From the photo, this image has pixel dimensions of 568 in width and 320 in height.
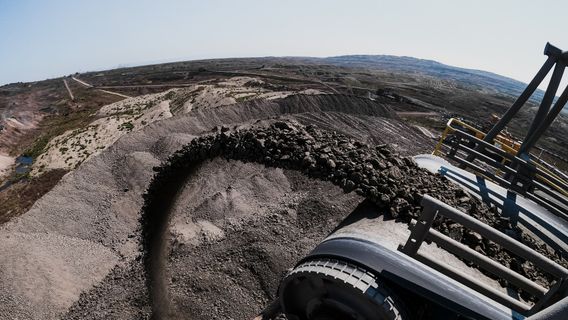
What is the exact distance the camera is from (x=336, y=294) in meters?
5.38

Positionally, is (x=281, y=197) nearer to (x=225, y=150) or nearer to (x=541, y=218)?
(x=225, y=150)

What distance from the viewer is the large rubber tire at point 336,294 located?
4781 millimetres

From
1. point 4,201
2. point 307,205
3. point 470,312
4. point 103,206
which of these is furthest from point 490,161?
point 4,201

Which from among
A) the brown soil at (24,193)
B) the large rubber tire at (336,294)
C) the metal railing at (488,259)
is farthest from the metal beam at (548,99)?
the brown soil at (24,193)

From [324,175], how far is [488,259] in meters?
4.45

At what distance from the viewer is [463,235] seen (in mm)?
6359

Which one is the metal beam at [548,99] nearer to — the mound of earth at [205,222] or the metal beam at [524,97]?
the metal beam at [524,97]

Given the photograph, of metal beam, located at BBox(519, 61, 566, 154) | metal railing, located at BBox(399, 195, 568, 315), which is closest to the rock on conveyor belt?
metal railing, located at BBox(399, 195, 568, 315)

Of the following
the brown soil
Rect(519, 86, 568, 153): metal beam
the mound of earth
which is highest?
Rect(519, 86, 568, 153): metal beam

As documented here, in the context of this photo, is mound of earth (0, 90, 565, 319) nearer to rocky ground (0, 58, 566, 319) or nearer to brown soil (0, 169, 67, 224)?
rocky ground (0, 58, 566, 319)

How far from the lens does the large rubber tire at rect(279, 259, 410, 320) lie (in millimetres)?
4781

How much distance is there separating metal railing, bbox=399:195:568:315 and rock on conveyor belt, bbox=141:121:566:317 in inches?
56.7

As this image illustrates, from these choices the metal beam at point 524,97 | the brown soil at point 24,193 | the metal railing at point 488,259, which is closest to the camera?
the metal railing at point 488,259

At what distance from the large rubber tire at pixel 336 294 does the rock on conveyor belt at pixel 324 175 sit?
193 centimetres
